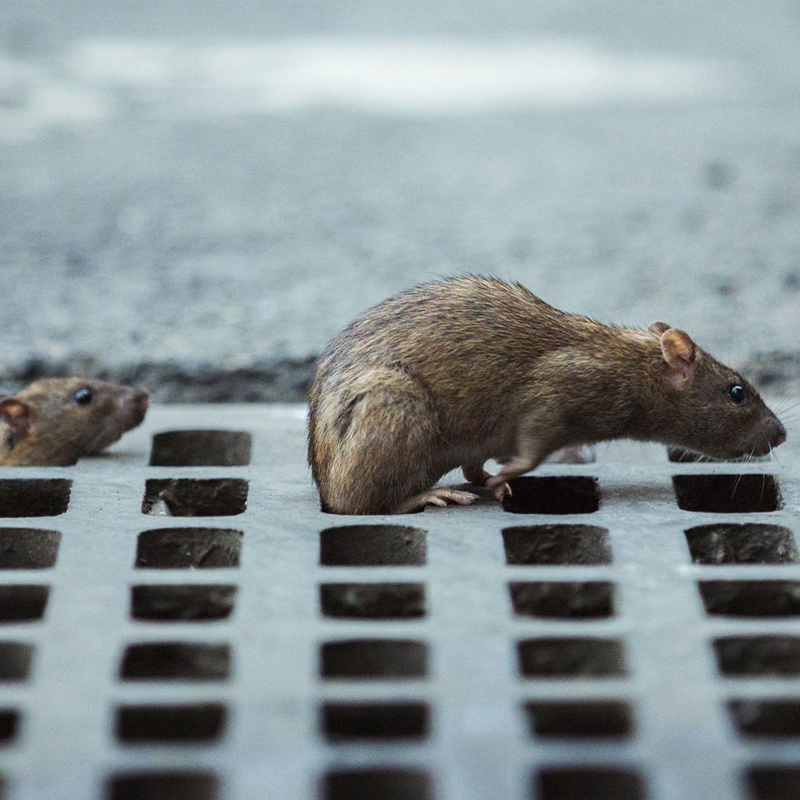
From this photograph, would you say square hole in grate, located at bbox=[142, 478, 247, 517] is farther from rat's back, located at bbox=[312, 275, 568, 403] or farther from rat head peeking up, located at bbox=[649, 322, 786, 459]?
rat head peeking up, located at bbox=[649, 322, 786, 459]

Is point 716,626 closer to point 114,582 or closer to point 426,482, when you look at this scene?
point 426,482

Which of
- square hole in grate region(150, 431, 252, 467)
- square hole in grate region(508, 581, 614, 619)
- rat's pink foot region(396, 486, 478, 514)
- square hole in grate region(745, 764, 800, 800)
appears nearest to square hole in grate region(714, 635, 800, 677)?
square hole in grate region(508, 581, 614, 619)

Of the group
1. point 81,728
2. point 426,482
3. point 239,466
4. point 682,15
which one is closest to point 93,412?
point 239,466

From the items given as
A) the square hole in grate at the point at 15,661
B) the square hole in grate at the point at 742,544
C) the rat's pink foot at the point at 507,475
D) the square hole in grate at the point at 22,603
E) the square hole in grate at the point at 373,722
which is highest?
→ the rat's pink foot at the point at 507,475

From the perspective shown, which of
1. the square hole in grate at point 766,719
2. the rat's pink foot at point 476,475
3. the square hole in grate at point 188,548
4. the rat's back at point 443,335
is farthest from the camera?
the rat's pink foot at point 476,475

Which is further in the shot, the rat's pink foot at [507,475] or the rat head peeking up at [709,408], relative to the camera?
the rat head peeking up at [709,408]

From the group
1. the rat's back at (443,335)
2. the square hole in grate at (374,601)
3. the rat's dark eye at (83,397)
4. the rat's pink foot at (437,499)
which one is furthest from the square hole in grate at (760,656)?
the rat's dark eye at (83,397)

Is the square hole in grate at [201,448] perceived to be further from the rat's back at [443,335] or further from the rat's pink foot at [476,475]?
the rat's pink foot at [476,475]
